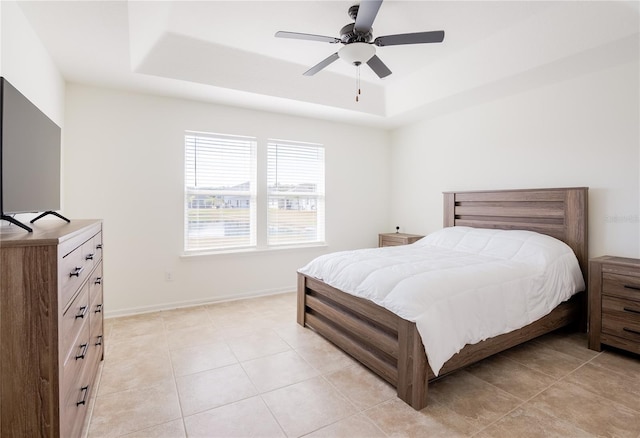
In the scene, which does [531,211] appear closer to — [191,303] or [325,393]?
[325,393]

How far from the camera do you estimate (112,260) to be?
3547mm

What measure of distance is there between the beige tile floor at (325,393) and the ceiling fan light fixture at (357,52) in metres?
2.33

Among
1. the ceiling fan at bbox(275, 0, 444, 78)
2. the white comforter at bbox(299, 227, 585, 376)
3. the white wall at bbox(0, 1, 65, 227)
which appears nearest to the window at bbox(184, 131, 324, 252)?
the white wall at bbox(0, 1, 65, 227)

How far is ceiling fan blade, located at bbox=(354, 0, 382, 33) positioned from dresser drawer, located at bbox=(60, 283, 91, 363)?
2.27 metres

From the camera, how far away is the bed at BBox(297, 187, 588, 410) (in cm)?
198

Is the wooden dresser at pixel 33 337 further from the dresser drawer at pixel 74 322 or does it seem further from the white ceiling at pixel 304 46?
the white ceiling at pixel 304 46

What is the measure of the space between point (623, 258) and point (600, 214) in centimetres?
45

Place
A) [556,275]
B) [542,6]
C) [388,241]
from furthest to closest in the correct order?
[388,241]
[556,275]
[542,6]

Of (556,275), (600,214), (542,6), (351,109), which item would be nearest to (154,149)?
(351,109)

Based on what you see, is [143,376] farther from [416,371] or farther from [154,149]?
[154,149]

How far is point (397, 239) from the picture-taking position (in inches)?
185

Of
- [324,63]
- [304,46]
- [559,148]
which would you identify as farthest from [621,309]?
[304,46]

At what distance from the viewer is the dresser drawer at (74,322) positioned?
4.45ft

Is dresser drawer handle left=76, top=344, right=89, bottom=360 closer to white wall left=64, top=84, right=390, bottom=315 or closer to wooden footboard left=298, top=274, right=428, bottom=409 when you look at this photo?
wooden footboard left=298, top=274, right=428, bottom=409
